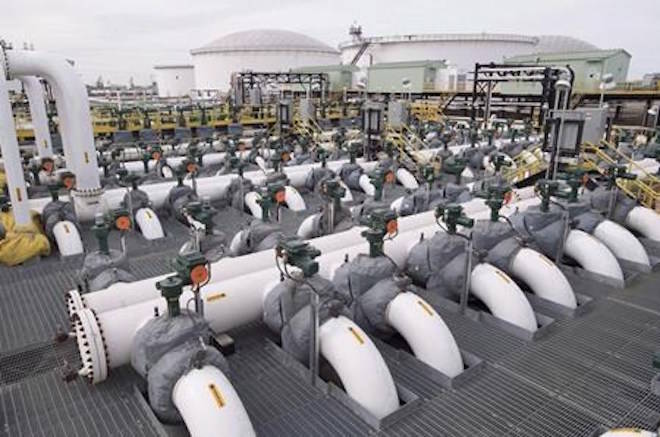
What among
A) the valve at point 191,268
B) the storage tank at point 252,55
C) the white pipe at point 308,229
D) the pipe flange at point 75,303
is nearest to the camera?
the valve at point 191,268

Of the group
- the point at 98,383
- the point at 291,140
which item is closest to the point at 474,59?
the point at 291,140

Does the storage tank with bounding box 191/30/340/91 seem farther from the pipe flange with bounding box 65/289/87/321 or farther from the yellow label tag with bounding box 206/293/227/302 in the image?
the pipe flange with bounding box 65/289/87/321

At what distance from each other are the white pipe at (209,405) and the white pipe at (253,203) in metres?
6.23

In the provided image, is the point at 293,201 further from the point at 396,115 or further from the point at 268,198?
the point at 396,115

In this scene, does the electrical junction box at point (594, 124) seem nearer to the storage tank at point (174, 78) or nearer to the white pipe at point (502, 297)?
the white pipe at point (502, 297)

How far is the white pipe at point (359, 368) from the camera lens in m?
3.95

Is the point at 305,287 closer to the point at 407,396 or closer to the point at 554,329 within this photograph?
the point at 407,396

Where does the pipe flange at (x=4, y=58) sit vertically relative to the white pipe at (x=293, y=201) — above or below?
above

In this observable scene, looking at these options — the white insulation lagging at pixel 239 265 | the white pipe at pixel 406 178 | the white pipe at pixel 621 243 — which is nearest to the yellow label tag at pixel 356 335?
the white insulation lagging at pixel 239 265

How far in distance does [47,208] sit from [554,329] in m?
8.02

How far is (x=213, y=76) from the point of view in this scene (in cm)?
5262

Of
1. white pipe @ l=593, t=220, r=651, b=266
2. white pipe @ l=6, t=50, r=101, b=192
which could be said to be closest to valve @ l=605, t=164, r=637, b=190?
white pipe @ l=593, t=220, r=651, b=266

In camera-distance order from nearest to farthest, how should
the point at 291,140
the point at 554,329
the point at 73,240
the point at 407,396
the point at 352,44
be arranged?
the point at 407,396
the point at 554,329
the point at 73,240
the point at 291,140
the point at 352,44

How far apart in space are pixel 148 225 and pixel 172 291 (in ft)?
17.0
